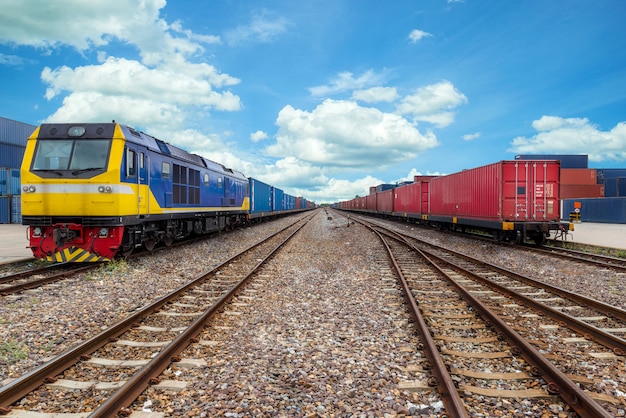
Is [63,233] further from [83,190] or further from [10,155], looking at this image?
[10,155]

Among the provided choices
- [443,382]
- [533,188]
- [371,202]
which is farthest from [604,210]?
[443,382]

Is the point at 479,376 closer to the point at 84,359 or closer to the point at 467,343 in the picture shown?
the point at 467,343

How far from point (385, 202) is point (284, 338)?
127 feet

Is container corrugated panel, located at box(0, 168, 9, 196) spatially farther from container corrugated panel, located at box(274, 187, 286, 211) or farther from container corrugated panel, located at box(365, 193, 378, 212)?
container corrugated panel, located at box(365, 193, 378, 212)

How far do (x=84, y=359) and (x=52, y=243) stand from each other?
22.0ft

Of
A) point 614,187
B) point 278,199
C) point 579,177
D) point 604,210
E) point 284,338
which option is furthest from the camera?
point 614,187

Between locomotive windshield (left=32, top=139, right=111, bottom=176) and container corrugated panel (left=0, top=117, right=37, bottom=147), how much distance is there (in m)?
31.9

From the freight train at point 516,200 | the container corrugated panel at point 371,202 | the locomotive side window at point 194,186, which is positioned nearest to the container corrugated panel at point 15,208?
the locomotive side window at point 194,186

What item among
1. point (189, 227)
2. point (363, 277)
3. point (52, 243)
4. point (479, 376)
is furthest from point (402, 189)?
point (479, 376)

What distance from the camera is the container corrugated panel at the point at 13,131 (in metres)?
33.7

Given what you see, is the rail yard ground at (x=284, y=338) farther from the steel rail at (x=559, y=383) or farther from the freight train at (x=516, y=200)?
the freight train at (x=516, y=200)

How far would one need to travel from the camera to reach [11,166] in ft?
111

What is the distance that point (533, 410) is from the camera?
10.9ft

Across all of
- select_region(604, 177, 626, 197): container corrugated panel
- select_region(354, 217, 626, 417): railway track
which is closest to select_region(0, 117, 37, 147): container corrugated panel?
select_region(354, 217, 626, 417): railway track
